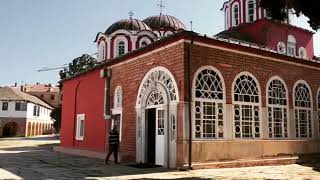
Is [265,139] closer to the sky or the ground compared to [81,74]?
closer to the ground

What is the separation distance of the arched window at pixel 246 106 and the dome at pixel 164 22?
13.9m

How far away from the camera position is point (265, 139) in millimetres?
15383

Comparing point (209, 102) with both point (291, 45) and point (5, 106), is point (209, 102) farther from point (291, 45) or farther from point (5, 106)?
point (5, 106)

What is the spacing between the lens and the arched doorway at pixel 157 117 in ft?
44.8

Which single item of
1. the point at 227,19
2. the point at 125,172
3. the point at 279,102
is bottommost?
the point at 125,172

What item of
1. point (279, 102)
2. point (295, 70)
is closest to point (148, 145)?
point (279, 102)

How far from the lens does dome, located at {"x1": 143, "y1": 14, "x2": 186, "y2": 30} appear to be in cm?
2867

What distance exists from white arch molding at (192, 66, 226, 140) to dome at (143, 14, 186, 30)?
1481 centimetres

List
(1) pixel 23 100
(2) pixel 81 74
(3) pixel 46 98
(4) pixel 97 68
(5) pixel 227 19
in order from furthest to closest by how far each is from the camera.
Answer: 1. (3) pixel 46 98
2. (1) pixel 23 100
3. (5) pixel 227 19
4. (2) pixel 81 74
5. (4) pixel 97 68

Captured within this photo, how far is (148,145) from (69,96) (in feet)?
31.4

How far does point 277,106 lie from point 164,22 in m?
14.6

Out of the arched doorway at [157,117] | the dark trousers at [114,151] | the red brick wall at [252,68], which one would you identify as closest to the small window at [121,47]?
the arched doorway at [157,117]

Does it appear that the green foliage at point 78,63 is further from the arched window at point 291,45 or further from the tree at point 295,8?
the tree at point 295,8

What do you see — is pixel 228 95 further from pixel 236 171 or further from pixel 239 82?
pixel 236 171
